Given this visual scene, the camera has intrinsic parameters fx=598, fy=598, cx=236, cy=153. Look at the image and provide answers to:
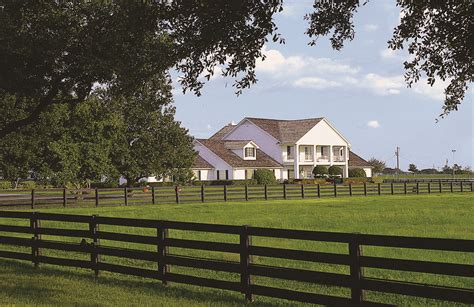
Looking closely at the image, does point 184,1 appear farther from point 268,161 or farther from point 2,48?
point 268,161

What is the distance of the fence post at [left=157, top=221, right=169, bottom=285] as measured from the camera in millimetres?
11492

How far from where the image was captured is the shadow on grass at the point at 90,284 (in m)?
10.0

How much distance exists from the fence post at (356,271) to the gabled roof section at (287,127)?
80876 millimetres

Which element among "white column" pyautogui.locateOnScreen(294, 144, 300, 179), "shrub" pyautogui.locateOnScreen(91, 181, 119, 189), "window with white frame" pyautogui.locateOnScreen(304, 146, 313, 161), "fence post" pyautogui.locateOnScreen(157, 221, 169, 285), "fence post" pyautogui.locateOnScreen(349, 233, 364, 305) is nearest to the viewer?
"fence post" pyautogui.locateOnScreen(349, 233, 364, 305)

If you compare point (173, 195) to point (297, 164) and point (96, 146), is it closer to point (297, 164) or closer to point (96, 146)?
point (96, 146)

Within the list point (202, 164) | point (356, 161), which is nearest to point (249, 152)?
point (202, 164)

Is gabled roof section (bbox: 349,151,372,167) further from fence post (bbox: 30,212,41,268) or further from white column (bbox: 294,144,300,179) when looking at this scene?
fence post (bbox: 30,212,41,268)

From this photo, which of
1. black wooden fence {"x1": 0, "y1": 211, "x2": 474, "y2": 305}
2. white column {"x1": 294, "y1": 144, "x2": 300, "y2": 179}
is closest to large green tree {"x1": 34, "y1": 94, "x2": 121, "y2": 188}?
black wooden fence {"x1": 0, "y1": 211, "x2": 474, "y2": 305}

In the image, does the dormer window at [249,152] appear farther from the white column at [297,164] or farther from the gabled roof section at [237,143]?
the white column at [297,164]

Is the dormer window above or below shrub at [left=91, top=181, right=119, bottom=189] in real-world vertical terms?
above

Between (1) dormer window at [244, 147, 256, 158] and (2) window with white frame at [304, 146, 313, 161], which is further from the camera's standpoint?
(2) window with white frame at [304, 146, 313, 161]

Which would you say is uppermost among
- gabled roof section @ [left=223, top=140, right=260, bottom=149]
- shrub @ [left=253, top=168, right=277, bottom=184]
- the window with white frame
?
gabled roof section @ [left=223, top=140, right=260, bottom=149]

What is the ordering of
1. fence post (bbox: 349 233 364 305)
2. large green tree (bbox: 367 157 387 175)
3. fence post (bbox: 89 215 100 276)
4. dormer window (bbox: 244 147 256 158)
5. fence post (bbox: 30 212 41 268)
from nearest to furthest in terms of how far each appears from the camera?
1. fence post (bbox: 349 233 364 305)
2. fence post (bbox: 89 215 100 276)
3. fence post (bbox: 30 212 41 268)
4. dormer window (bbox: 244 147 256 158)
5. large green tree (bbox: 367 157 387 175)

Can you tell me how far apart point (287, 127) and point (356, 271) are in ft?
282
